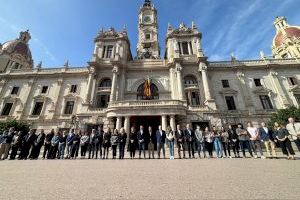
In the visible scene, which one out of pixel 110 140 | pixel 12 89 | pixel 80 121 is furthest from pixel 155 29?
pixel 110 140

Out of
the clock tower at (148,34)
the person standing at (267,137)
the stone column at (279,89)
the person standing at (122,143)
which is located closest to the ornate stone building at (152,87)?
the stone column at (279,89)

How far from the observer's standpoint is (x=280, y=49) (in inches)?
1647

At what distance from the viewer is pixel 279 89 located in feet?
77.5

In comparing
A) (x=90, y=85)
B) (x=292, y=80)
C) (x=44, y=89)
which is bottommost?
(x=90, y=85)

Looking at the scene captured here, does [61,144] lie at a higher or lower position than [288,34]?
lower

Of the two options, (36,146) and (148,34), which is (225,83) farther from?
(36,146)

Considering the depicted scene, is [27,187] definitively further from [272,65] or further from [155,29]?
[155,29]

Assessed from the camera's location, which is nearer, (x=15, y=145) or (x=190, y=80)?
(x=15, y=145)

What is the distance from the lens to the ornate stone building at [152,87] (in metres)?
21.4

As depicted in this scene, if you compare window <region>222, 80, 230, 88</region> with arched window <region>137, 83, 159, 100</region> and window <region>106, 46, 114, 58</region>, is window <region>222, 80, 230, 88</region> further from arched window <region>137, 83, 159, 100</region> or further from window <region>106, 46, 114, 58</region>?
window <region>106, 46, 114, 58</region>

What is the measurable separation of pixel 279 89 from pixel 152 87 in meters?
18.7

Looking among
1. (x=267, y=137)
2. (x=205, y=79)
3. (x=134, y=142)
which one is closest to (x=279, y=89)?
(x=205, y=79)

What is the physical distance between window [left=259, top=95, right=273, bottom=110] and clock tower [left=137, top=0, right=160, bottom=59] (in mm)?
18748

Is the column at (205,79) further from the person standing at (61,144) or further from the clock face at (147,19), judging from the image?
the clock face at (147,19)
